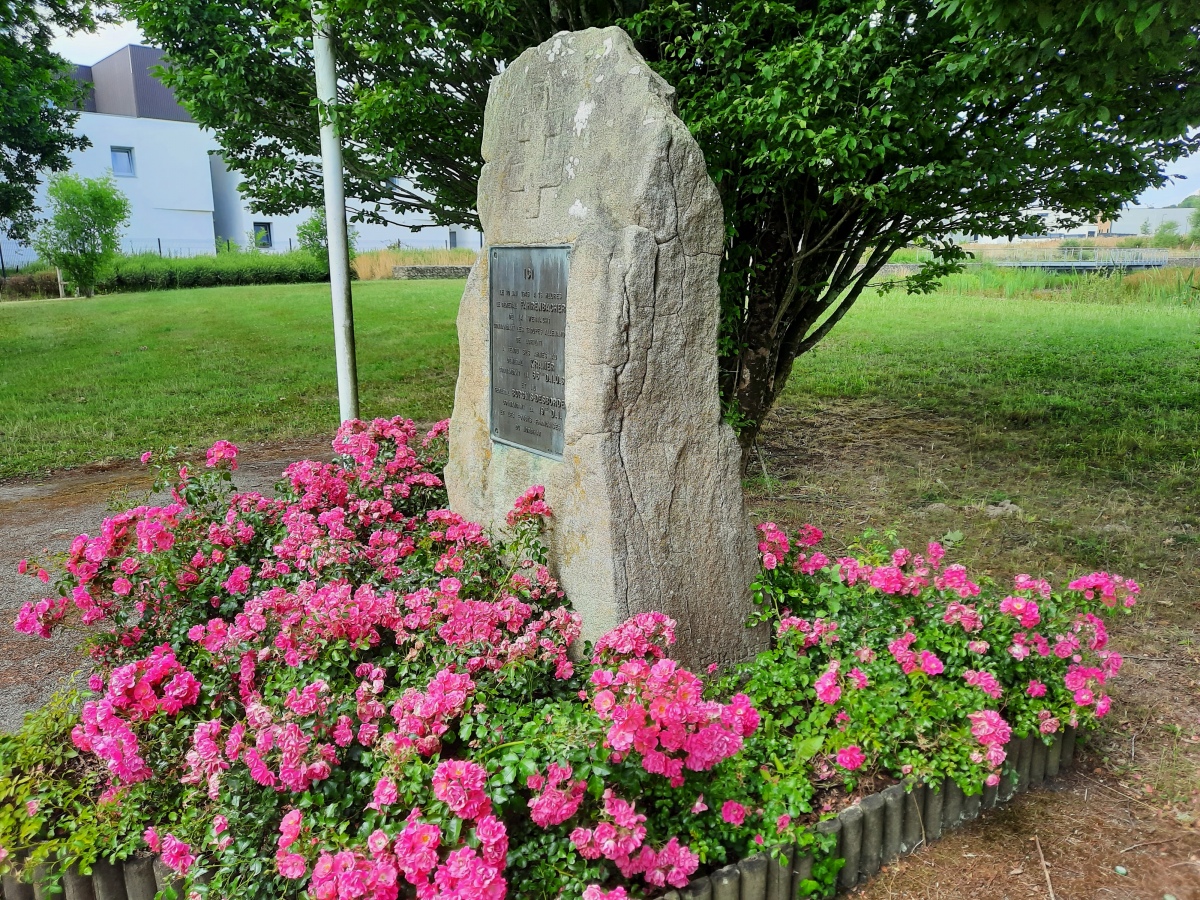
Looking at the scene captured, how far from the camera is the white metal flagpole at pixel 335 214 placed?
5.79m

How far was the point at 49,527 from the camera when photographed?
6031 millimetres

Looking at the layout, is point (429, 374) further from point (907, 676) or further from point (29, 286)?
point (29, 286)

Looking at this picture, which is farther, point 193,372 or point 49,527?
point 193,372

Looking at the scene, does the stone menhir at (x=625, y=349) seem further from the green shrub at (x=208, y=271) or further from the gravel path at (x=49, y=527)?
the green shrub at (x=208, y=271)

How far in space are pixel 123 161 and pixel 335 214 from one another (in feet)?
104

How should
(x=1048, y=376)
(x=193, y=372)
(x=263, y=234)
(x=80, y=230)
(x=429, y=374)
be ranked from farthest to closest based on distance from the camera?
(x=263, y=234)
(x=80, y=230)
(x=193, y=372)
(x=429, y=374)
(x=1048, y=376)

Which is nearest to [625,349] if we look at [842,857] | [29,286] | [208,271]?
[842,857]

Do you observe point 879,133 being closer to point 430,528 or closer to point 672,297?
point 672,297

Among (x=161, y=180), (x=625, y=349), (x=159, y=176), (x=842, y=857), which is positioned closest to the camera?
(x=842, y=857)

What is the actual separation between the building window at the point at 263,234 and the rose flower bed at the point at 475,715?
35663mm

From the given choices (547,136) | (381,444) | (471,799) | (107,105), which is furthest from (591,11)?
(107,105)

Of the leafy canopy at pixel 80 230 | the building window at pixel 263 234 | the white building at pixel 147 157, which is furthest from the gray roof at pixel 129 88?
the leafy canopy at pixel 80 230

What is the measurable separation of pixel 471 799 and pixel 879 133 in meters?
4.04

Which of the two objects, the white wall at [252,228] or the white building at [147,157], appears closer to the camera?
the white building at [147,157]
